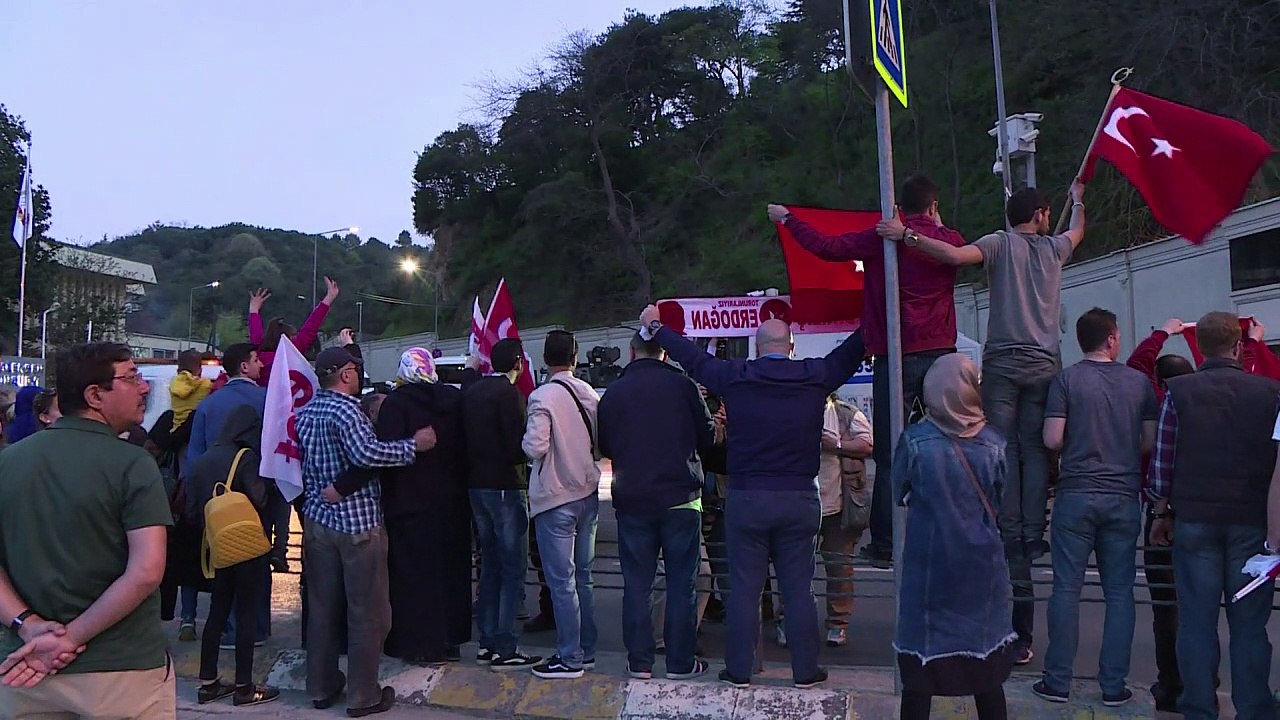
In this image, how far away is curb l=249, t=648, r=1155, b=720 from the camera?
5.48m

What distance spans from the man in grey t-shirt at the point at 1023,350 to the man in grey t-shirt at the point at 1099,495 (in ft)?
0.61

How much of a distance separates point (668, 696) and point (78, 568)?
3.35m

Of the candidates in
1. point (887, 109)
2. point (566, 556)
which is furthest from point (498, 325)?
point (887, 109)

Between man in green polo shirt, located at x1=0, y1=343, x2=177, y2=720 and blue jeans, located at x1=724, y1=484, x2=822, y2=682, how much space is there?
9.89 feet

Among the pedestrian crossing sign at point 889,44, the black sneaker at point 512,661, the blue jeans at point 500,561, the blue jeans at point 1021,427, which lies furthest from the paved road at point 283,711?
the pedestrian crossing sign at point 889,44

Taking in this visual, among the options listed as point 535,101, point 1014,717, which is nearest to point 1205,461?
point 1014,717

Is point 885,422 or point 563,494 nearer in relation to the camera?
point 885,422

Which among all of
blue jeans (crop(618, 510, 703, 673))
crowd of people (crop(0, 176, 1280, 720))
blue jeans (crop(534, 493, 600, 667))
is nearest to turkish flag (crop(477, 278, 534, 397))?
crowd of people (crop(0, 176, 1280, 720))

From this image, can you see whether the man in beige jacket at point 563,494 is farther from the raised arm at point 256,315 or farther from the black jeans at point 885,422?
the raised arm at point 256,315

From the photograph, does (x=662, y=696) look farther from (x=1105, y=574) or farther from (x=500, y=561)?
(x=1105, y=574)

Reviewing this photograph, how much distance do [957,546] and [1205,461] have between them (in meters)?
1.80

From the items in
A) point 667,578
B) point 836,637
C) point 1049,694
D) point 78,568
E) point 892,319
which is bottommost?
point 836,637

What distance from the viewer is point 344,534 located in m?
6.08

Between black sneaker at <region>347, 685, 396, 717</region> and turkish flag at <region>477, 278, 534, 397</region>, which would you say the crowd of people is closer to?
black sneaker at <region>347, 685, 396, 717</region>
